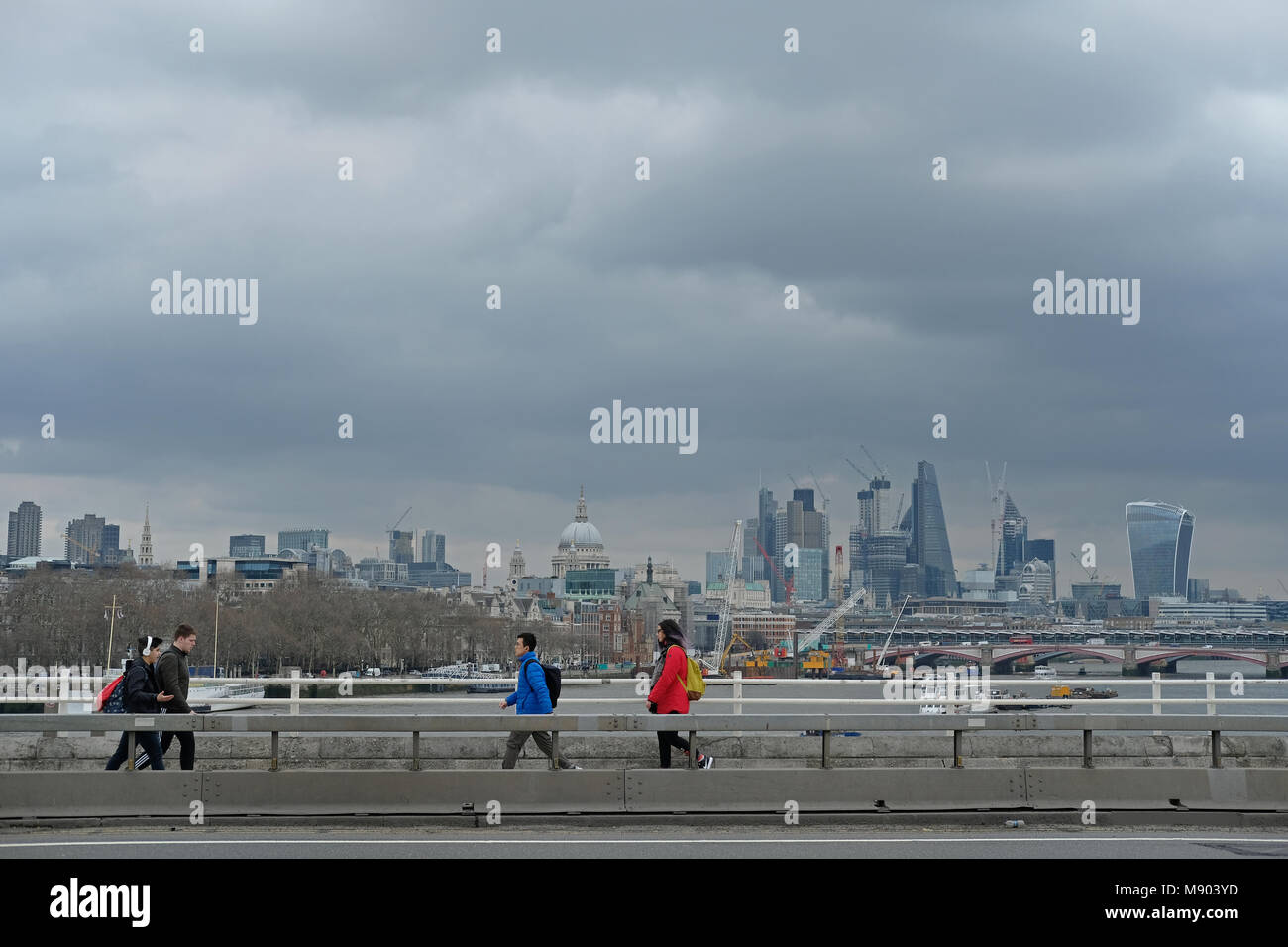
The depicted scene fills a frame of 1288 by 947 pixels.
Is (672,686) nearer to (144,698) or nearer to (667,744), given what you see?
(667,744)

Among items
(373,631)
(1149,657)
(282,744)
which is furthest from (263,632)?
(282,744)

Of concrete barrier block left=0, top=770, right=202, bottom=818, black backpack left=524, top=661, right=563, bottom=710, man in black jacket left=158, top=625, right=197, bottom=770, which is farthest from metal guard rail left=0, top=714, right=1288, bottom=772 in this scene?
man in black jacket left=158, top=625, right=197, bottom=770

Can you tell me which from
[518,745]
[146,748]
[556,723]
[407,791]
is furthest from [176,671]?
[556,723]

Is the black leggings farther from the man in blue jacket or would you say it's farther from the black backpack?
the black backpack

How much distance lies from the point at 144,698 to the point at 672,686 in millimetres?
6981

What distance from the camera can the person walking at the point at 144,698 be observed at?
1573 centimetres

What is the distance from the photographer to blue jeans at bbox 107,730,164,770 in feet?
51.5

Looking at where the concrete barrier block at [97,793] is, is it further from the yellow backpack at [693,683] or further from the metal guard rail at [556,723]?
the yellow backpack at [693,683]

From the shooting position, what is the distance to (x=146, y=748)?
52.0ft

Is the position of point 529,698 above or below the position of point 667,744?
above

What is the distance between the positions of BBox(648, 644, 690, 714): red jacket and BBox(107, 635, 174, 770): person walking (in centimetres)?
632
